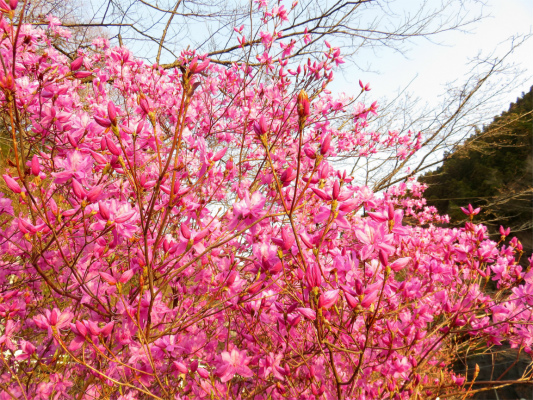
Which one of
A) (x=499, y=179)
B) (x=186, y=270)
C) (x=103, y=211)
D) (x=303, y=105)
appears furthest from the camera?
(x=499, y=179)

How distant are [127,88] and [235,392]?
100 inches

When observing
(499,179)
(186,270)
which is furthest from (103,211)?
(499,179)

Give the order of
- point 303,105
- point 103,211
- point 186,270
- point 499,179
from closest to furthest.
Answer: point 303,105 < point 103,211 < point 186,270 < point 499,179

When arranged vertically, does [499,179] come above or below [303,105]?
below

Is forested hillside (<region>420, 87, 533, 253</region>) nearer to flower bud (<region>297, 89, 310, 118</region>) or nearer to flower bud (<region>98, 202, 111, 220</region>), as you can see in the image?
flower bud (<region>297, 89, 310, 118</region>)

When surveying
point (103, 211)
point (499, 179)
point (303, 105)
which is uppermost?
point (303, 105)

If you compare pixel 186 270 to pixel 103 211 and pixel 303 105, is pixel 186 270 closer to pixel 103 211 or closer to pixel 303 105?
pixel 103 211

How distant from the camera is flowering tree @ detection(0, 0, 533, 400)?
110 centimetres

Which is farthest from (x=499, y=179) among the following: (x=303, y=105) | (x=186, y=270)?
(x=303, y=105)

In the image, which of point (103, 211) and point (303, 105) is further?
point (103, 211)

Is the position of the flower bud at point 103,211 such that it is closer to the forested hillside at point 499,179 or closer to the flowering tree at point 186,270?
the flowering tree at point 186,270

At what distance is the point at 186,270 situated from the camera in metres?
1.68

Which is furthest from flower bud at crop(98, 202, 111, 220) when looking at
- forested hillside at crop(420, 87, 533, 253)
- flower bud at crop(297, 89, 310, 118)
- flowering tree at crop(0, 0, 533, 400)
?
forested hillside at crop(420, 87, 533, 253)

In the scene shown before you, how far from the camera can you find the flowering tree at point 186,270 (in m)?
1.10
